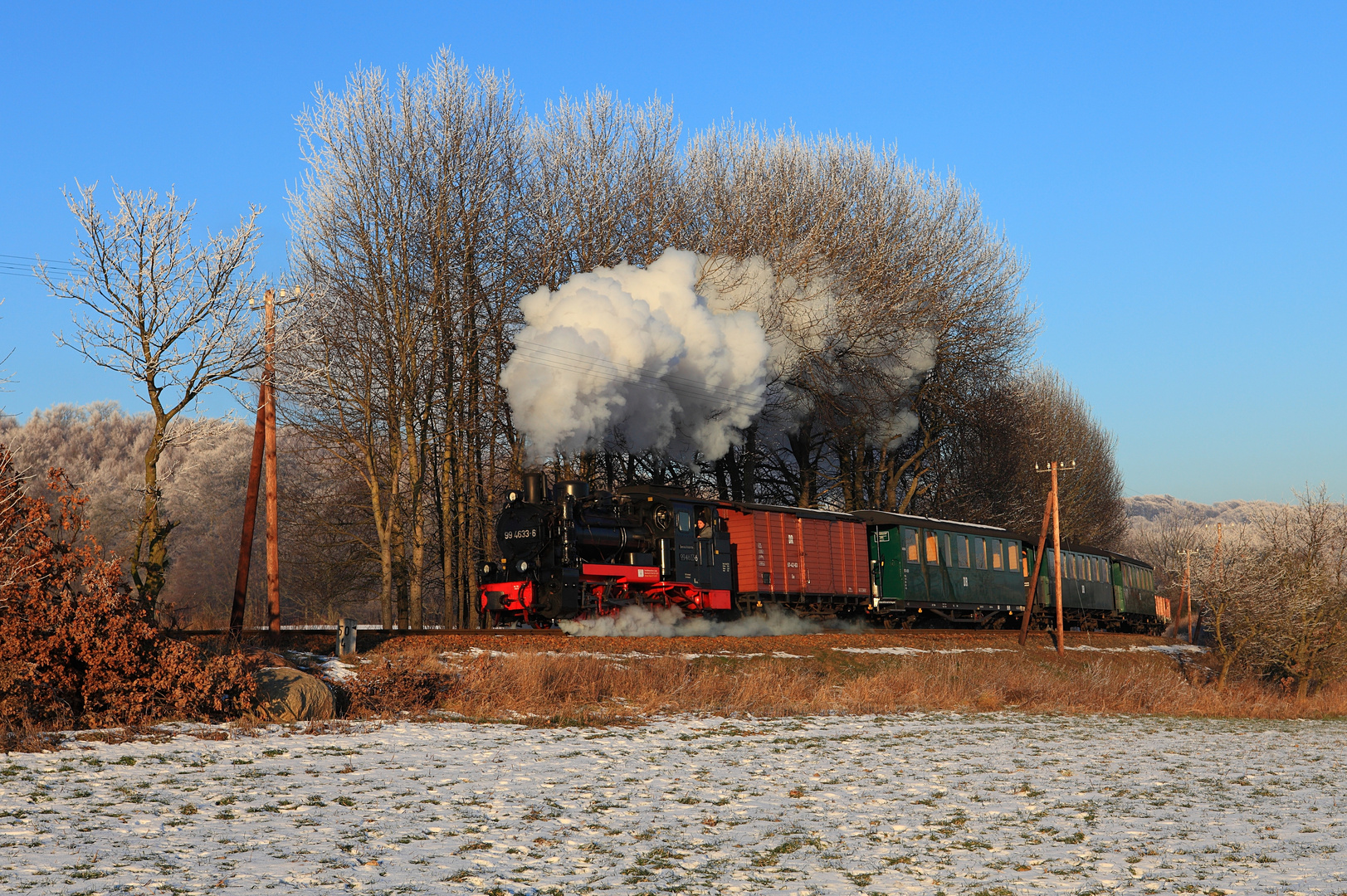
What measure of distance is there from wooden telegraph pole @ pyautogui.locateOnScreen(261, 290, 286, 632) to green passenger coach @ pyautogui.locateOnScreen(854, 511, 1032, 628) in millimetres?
16012

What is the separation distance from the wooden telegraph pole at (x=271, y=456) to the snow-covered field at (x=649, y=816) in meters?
8.52

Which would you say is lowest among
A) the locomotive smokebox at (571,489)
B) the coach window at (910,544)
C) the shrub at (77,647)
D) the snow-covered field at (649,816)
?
the snow-covered field at (649,816)

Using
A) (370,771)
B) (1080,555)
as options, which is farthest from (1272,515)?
(370,771)

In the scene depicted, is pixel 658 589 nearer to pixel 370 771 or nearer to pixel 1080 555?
pixel 370 771

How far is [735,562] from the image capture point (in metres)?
25.9

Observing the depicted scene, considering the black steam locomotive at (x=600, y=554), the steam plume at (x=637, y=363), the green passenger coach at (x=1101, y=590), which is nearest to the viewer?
the black steam locomotive at (x=600, y=554)

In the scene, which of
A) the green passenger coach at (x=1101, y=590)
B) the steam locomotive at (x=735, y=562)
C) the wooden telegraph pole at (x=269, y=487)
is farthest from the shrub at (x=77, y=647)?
the green passenger coach at (x=1101, y=590)

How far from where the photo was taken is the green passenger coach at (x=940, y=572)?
99.0 feet

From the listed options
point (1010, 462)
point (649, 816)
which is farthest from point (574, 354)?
point (1010, 462)

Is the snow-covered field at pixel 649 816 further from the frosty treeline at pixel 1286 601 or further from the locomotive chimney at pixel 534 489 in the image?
the frosty treeline at pixel 1286 601

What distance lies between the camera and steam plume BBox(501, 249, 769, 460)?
25125mm

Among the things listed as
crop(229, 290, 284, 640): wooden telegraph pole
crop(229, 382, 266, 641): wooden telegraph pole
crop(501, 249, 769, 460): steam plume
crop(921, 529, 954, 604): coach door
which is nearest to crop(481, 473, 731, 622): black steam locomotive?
crop(501, 249, 769, 460): steam plume

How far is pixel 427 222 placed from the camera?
2934cm

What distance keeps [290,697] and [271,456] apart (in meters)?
10.1
